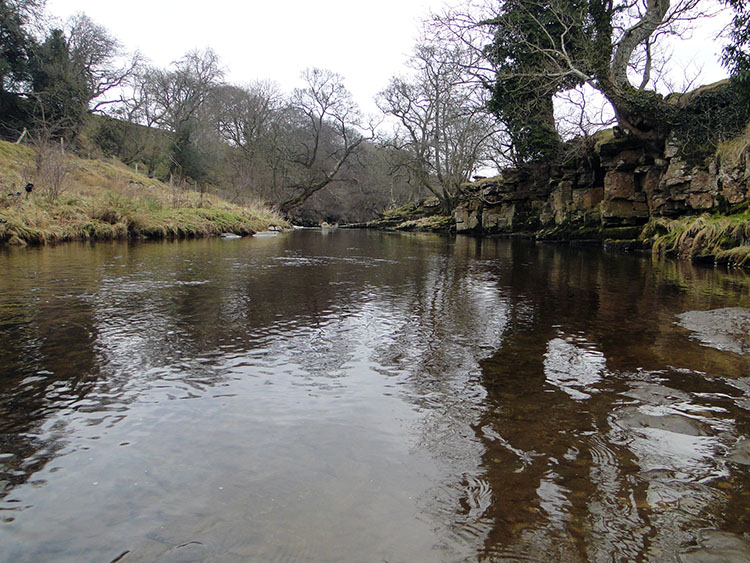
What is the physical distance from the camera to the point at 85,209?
51.4ft

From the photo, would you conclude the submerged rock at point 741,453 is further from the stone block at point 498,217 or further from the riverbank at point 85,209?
the stone block at point 498,217

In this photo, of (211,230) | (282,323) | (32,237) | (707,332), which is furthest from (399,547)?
(211,230)

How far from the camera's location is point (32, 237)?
507 inches

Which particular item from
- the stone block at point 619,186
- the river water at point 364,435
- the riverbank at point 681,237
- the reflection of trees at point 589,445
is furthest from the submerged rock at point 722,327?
the stone block at point 619,186

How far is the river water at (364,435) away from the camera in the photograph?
1.82m

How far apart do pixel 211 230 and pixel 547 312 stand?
58.3 ft

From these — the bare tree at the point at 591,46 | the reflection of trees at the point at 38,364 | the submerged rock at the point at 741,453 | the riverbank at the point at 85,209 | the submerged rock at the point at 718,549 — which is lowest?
the submerged rock at the point at 718,549

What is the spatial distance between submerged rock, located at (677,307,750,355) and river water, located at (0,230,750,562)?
0.46ft

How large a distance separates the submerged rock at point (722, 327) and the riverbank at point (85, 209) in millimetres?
15024

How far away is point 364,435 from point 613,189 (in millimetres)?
18494

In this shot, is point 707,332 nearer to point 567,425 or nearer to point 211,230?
point 567,425

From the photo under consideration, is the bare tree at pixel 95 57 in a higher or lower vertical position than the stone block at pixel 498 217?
higher

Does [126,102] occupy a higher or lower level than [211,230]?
higher

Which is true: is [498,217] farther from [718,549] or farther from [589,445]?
[718,549]
